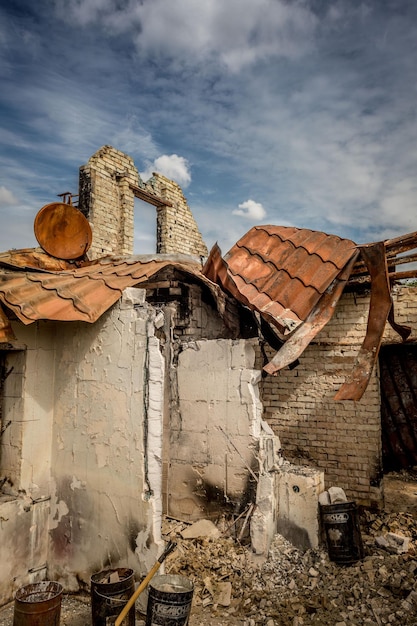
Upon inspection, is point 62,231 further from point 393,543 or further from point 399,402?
point 399,402

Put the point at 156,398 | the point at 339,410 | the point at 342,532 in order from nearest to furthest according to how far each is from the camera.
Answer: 1. the point at 156,398
2. the point at 342,532
3. the point at 339,410

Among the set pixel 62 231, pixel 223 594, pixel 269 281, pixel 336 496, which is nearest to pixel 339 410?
pixel 336 496

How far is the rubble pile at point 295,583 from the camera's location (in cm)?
374

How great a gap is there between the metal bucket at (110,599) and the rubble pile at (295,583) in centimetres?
74

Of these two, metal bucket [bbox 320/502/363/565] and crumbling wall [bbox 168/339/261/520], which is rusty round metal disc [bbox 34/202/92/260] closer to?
crumbling wall [bbox 168/339/261/520]

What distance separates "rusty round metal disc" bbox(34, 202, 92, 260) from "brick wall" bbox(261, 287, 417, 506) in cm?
393

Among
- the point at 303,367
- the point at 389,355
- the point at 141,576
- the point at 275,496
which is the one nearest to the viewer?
Answer: the point at 141,576

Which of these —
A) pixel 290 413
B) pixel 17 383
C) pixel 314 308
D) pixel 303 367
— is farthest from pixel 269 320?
pixel 17 383

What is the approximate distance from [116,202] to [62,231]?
3.42m

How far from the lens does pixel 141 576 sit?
3.88m

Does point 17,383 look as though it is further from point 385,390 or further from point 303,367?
point 385,390

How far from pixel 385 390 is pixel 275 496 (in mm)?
3907

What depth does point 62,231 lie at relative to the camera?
6.36m

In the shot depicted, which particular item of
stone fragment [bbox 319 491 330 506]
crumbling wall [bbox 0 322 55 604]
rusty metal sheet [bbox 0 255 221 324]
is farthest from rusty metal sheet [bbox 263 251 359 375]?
crumbling wall [bbox 0 322 55 604]
